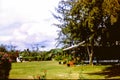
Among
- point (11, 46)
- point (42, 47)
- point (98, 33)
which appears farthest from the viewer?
point (42, 47)

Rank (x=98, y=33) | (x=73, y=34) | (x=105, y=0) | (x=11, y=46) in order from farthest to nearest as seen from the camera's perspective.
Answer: (x=11, y=46) < (x=98, y=33) < (x=73, y=34) < (x=105, y=0)

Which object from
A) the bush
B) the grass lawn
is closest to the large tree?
the grass lawn

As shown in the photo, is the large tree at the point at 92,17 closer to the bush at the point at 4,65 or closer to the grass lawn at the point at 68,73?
the grass lawn at the point at 68,73

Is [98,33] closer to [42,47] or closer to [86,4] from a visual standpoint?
[86,4]

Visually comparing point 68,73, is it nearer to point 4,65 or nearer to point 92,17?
point 92,17

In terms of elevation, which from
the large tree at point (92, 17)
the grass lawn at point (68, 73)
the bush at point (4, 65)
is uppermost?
the large tree at point (92, 17)

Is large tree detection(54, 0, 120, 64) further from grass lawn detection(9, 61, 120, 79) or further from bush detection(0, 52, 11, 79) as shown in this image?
bush detection(0, 52, 11, 79)

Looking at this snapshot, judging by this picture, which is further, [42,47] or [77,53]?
[42,47]

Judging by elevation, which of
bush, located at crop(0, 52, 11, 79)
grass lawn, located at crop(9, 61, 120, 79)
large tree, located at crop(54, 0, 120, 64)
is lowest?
grass lawn, located at crop(9, 61, 120, 79)

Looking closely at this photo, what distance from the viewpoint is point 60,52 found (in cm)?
7131

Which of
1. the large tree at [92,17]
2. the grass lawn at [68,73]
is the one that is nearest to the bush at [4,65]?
the grass lawn at [68,73]

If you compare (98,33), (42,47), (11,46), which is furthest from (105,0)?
(42,47)

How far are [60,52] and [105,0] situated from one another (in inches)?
1620

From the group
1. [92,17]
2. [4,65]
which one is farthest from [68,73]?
[4,65]
